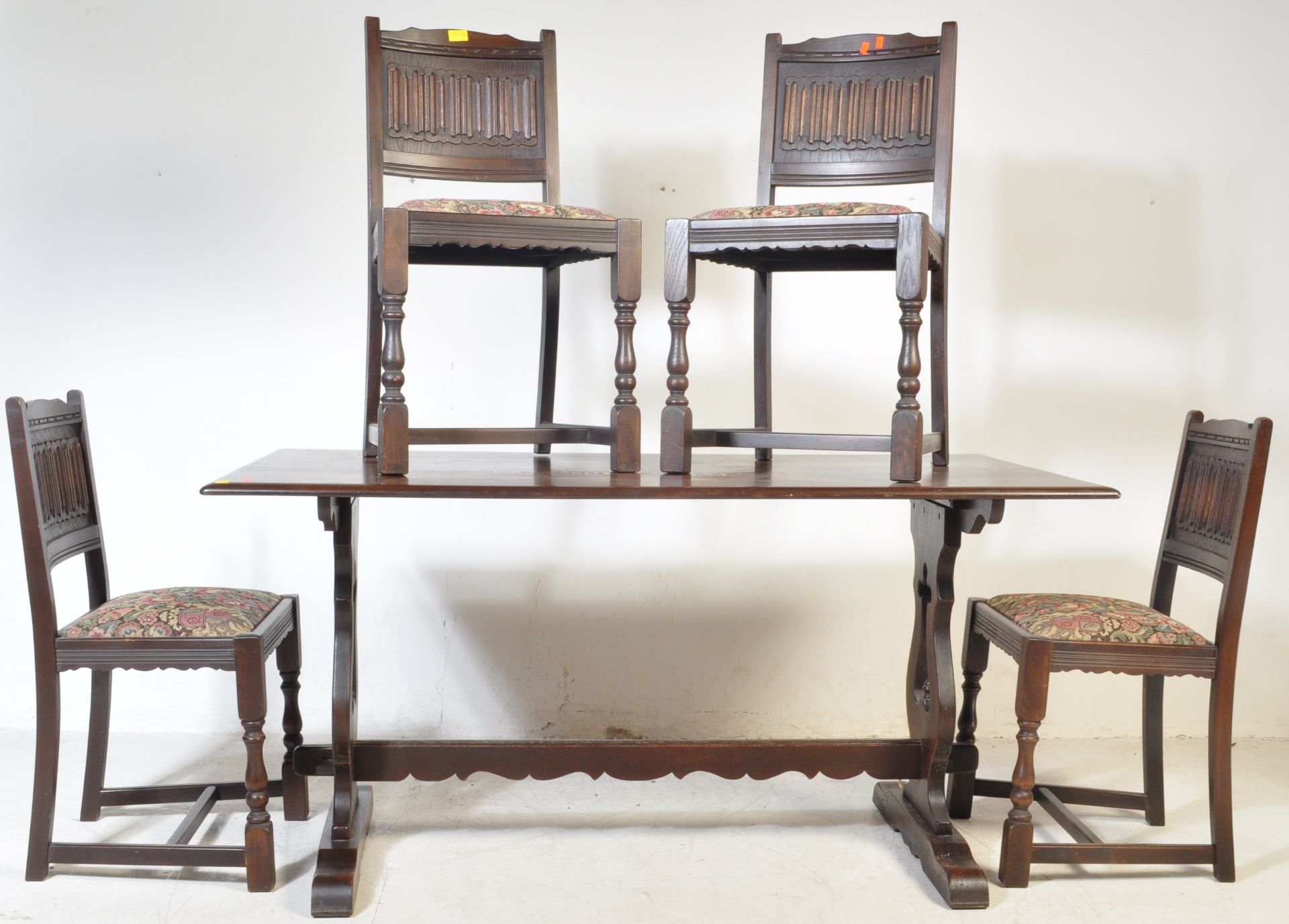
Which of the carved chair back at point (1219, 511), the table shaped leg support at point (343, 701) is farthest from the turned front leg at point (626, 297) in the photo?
the carved chair back at point (1219, 511)

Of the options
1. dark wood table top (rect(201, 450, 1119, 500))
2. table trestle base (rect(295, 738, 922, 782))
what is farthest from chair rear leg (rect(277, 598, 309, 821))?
dark wood table top (rect(201, 450, 1119, 500))

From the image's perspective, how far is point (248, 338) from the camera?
3260mm

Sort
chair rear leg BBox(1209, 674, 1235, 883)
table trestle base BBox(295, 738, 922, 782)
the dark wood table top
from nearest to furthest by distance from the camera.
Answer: the dark wood table top → chair rear leg BBox(1209, 674, 1235, 883) → table trestle base BBox(295, 738, 922, 782)

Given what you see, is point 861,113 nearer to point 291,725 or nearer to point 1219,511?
point 1219,511

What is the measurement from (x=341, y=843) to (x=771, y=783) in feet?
3.85

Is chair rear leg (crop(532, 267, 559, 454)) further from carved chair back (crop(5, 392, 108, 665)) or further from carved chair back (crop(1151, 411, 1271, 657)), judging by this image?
carved chair back (crop(1151, 411, 1271, 657))

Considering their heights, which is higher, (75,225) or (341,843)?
(75,225)

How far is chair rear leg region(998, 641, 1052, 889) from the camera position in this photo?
7.51ft

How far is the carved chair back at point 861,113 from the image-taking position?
241 cm

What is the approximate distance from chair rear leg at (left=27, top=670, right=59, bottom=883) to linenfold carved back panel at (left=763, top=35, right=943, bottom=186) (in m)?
1.93

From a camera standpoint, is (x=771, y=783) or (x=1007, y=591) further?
(x=1007, y=591)

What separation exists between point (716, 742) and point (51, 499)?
1558 mm

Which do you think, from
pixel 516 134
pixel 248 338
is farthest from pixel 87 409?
pixel 516 134

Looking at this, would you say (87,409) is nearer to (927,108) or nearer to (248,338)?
(248,338)
